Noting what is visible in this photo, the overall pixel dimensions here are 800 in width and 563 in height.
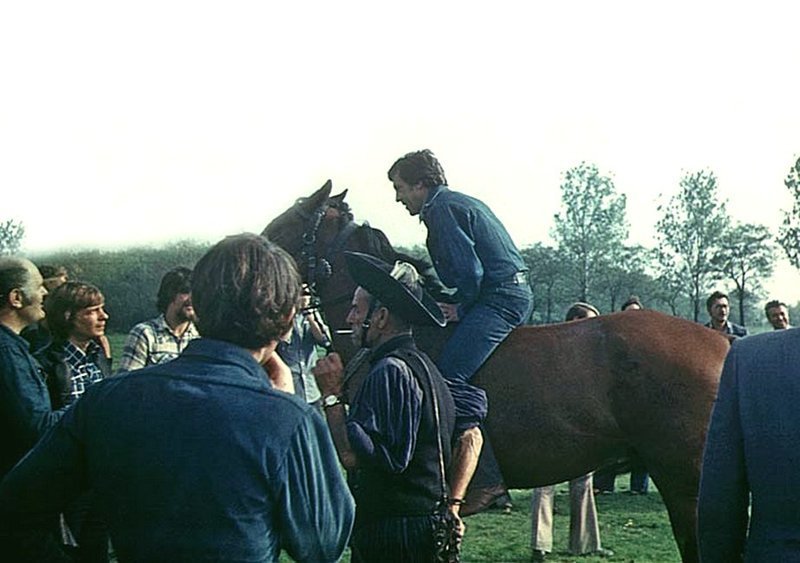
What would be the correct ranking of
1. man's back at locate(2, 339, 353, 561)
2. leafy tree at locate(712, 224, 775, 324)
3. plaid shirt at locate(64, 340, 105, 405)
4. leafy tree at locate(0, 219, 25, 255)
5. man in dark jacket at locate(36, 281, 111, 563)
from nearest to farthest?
man's back at locate(2, 339, 353, 561), man in dark jacket at locate(36, 281, 111, 563), plaid shirt at locate(64, 340, 105, 405), leafy tree at locate(0, 219, 25, 255), leafy tree at locate(712, 224, 775, 324)

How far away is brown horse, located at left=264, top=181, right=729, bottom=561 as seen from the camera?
248 inches

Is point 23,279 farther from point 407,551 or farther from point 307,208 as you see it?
point 307,208

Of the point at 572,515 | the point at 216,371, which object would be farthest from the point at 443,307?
the point at 216,371

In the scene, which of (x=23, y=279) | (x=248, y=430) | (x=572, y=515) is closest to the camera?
(x=248, y=430)

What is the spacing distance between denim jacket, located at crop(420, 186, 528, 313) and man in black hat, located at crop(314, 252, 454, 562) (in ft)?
6.71

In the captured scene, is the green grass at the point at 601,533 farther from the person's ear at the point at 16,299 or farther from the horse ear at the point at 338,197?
the person's ear at the point at 16,299

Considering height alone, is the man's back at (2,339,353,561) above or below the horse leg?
above

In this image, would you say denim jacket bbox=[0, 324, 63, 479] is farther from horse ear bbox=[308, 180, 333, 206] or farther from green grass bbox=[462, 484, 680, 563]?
green grass bbox=[462, 484, 680, 563]

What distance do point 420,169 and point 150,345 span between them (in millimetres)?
1882

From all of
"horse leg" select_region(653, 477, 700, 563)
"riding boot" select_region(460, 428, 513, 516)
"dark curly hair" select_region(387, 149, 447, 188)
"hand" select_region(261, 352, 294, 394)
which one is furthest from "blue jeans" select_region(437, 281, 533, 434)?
"hand" select_region(261, 352, 294, 394)

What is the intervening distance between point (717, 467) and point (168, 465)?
1.20 metres

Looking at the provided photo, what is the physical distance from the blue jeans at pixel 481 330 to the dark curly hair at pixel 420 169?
2.42 feet

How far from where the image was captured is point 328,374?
3979mm

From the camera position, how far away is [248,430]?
224cm
